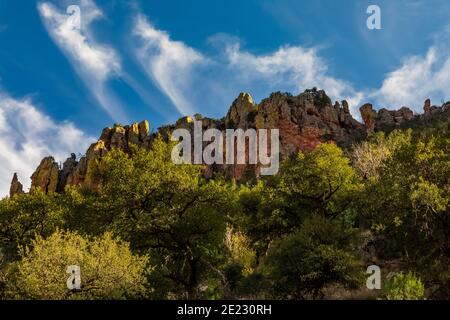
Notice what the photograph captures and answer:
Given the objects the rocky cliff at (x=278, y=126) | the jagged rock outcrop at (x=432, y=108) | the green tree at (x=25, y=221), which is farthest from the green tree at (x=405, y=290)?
the jagged rock outcrop at (x=432, y=108)

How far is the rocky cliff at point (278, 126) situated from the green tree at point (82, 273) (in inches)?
→ 3617

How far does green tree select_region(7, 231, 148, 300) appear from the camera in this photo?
27.3 meters

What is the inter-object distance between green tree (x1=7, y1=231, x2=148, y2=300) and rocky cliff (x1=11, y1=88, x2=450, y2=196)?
301 feet

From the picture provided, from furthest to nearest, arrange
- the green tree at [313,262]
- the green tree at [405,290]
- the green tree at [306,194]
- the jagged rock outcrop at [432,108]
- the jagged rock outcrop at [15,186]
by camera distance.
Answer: the jagged rock outcrop at [15,186] → the jagged rock outcrop at [432,108] → the green tree at [306,194] → the green tree at [313,262] → the green tree at [405,290]

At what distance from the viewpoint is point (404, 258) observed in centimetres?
3359

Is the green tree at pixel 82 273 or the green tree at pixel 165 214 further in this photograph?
the green tree at pixel 165 214

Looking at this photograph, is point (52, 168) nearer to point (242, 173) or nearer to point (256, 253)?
point (242, 173)

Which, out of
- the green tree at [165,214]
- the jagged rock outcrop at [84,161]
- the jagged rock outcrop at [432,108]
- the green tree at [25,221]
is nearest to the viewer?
the green tree at [165,214]

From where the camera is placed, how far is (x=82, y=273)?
28438 mm

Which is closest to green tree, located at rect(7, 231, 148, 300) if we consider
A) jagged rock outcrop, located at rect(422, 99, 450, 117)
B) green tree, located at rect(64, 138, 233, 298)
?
green tree, located at rect(64, 138, 233, 298)

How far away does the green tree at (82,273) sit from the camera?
2730 centimetres

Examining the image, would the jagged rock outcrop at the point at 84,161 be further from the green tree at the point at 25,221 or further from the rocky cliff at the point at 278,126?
the green tree at the point at 25,221

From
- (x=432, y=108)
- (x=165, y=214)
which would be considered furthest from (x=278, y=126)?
(x=165, y=214)

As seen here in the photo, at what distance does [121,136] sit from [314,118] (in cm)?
5568
